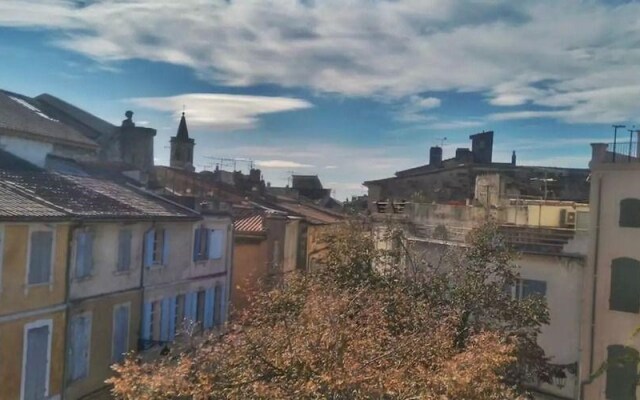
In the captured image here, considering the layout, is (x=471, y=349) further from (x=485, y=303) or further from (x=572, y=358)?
(x=572, y=358)

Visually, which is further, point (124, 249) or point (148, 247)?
point (148, 247)

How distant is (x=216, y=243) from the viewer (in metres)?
28.8

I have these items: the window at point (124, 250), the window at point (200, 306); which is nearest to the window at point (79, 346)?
the window at point (124, 250)

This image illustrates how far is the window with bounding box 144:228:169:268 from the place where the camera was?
2325cm

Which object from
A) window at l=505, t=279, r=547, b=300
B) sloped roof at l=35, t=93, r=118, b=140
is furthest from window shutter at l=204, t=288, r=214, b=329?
sloped roof at l=35, t=93, r=118, b=140

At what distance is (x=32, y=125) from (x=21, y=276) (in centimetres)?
969

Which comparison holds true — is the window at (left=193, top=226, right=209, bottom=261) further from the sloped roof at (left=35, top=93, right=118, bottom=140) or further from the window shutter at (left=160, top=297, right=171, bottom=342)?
the sloped roof at (left=35, top=93, right=118, bottom=140)

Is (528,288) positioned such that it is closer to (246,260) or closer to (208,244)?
(208,244)

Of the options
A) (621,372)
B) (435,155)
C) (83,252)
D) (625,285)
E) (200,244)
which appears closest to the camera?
(83,252)

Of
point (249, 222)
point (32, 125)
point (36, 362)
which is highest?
point (32, 125)

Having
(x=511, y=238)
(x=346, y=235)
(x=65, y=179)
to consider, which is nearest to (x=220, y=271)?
(x=65, y=179)

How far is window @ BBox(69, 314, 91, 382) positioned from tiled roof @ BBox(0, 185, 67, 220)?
3479 millimetres

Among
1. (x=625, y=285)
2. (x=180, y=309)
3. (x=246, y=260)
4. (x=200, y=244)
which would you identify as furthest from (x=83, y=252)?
(x=625, y=285)

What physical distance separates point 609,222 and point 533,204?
3.53 m
